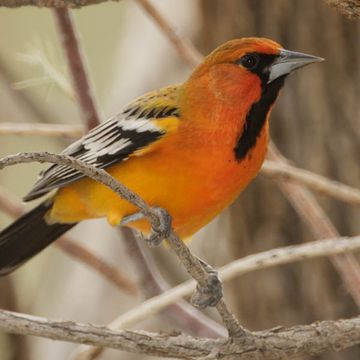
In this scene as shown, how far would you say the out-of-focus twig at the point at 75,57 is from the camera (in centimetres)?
267

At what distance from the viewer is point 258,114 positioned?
2570 mm

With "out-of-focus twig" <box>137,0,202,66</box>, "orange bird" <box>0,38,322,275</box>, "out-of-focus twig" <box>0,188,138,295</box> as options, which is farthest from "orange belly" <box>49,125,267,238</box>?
"out-of-focus twig" <box>0,188,138,295</box>

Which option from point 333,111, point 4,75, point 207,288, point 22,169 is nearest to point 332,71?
point 333,111

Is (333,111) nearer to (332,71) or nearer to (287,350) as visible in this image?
(332,71)

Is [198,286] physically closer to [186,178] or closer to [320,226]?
[186,178]

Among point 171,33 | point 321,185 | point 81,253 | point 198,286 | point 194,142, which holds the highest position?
point 171,33

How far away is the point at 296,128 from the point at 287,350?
1516 mm

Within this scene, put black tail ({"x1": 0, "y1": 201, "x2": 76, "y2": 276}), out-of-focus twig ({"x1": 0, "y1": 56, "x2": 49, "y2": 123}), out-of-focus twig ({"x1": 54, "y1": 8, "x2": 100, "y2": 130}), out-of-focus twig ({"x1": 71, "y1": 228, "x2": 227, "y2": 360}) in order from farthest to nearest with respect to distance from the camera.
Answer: out-of-focus twig ({"x1": 0, "y1": 56, "x2": 49, "y2": 123})
out-of-focus twig ({"x1": 71, "y1": 228, "x2": 227, "y2": 360})
black tail ({"x1": 0, "y1": 201, "x2": 76, "y2": 276})
out-of-focus twig ({"x1": 54, "y1": 8, "x2": 100, "y2": 130})

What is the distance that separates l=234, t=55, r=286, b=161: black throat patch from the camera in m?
2.50

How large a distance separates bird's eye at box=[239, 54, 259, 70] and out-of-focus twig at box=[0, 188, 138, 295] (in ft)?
3.80

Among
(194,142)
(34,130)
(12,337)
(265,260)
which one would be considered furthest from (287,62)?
(12,337)

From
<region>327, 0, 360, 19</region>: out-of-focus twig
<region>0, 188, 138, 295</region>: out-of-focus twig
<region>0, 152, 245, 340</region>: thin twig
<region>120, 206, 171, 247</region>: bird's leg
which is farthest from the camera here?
<region>0, 188, 138, 295</region>: out-of-focus twig

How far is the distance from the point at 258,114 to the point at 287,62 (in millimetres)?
233

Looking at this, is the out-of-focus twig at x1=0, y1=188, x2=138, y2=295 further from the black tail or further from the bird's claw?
the bird's claw
